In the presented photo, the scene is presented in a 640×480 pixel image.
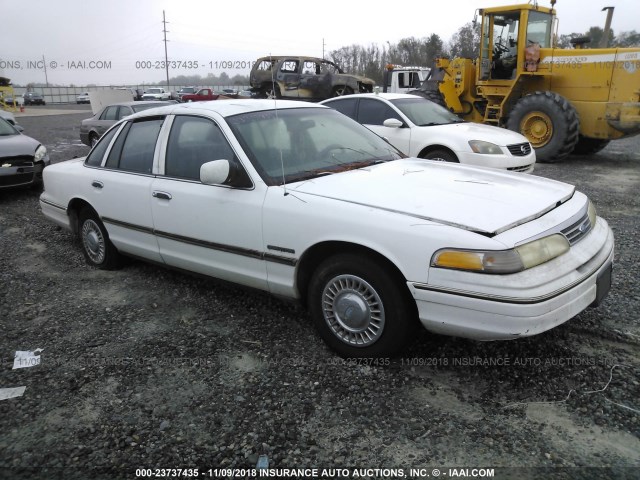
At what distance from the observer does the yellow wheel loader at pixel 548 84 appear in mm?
9766

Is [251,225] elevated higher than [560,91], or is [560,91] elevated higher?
[560,91]

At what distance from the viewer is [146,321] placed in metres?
3.80

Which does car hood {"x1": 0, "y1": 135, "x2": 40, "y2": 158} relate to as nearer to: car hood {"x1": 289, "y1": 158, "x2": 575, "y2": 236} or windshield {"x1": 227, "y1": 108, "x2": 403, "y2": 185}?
windshield {"x1": 227, "y1": 108, "x2": 403, "y2": 185}

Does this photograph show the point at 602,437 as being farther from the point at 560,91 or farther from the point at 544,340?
the point at 560,91

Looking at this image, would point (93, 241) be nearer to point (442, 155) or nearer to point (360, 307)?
point (360, 307)

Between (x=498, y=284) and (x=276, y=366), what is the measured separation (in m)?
1.43

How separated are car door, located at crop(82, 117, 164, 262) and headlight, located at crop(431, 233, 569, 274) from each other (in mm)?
2495

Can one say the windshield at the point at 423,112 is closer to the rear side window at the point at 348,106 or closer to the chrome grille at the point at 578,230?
the rear side window at the point at 348,106

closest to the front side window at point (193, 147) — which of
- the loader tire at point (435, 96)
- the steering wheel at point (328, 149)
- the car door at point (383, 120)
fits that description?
the steering wheel at point (328, 149)

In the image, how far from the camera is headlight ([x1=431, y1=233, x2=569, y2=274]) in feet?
8.11

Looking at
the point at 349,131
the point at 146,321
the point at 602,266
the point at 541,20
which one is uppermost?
the point at 541,20

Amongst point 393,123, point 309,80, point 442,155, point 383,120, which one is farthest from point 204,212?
point 309,80

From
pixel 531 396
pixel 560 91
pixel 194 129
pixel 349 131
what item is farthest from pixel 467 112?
pixel 531 396

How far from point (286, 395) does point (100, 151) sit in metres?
3.19
